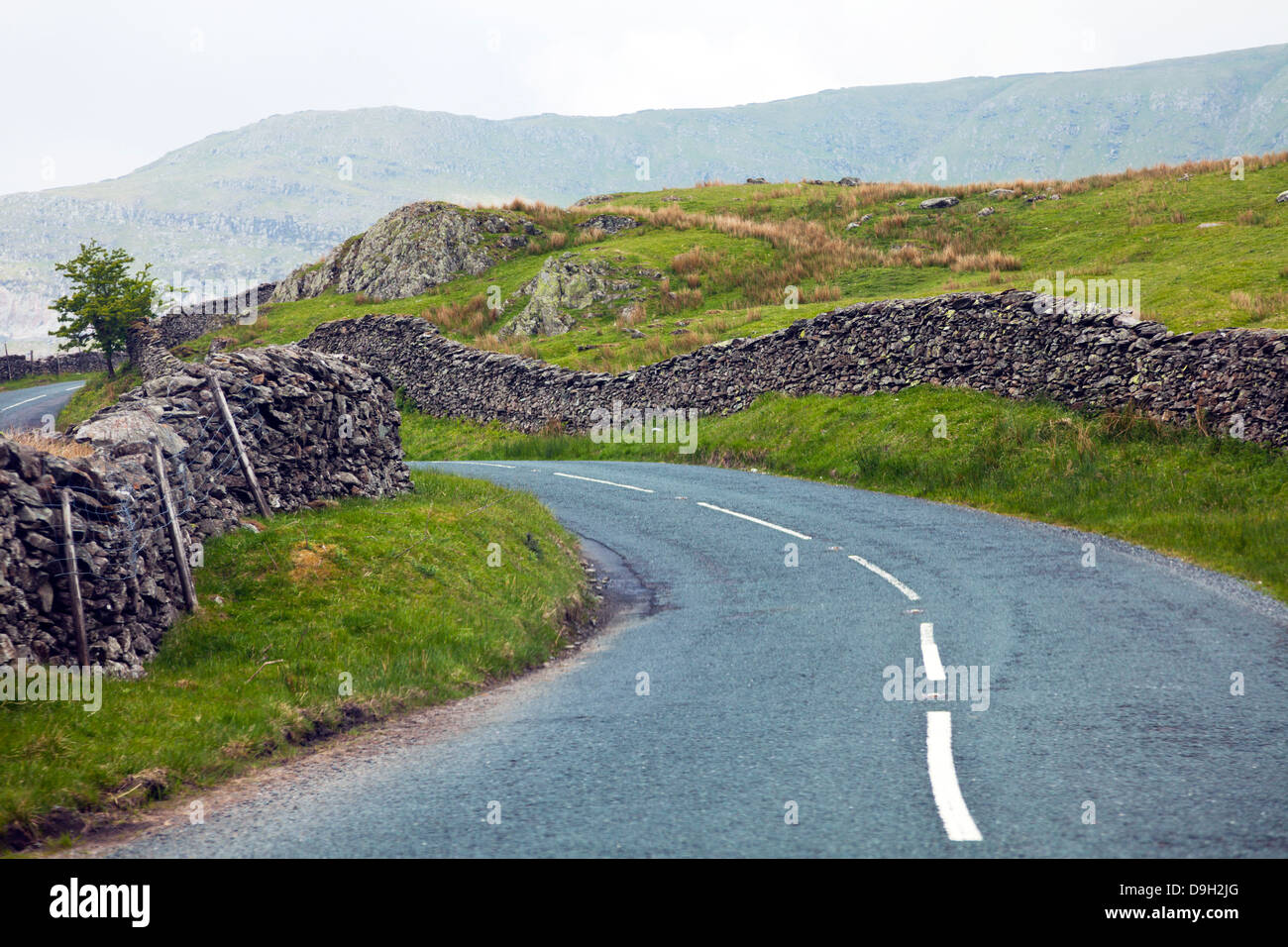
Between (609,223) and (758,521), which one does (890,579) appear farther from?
(609,223)

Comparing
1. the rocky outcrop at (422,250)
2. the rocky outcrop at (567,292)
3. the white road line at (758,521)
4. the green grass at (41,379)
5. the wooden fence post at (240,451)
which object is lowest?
the white road line at (758,521)

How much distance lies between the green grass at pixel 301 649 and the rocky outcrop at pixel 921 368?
11.4 m

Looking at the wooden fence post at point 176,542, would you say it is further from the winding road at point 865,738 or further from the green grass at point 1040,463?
the green grass at point 1040,463

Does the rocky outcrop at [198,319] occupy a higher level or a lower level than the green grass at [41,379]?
higher

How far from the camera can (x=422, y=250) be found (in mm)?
50156

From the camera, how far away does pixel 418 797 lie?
19.8 feet

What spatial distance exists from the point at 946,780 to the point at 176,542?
23.6 ft

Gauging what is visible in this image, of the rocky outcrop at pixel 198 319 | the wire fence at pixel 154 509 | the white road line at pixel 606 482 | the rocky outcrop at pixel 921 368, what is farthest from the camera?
the rocky outcrop at pixel 198 319

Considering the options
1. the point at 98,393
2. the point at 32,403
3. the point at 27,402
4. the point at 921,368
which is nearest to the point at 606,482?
the point at 921,368

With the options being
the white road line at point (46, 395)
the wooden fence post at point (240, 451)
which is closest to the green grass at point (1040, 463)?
the wooden fence post at point (240, 451)

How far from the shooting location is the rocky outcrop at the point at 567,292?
40.5m

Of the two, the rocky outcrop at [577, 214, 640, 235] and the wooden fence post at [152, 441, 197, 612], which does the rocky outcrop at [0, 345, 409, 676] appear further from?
the rocky outcrop at [577, 214, 640, 235]
